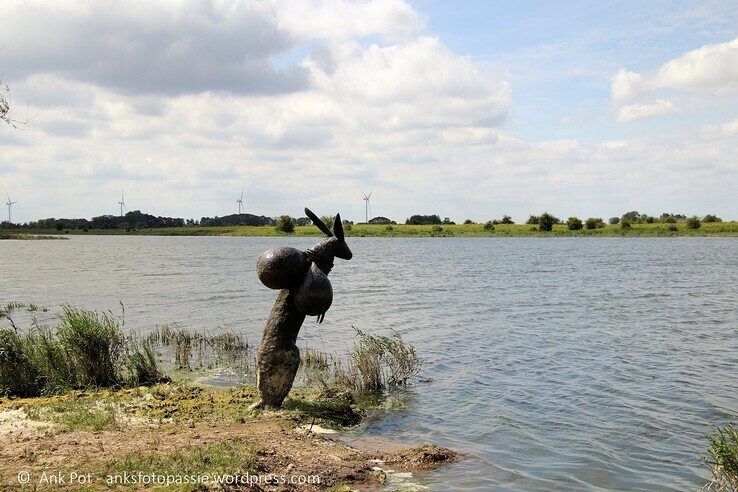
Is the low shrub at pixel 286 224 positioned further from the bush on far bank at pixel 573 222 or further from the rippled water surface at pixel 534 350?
the rippled water surface at pixel 534 350

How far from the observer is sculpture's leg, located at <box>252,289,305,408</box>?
440 inches

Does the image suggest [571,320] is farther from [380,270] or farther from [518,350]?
[380,270]

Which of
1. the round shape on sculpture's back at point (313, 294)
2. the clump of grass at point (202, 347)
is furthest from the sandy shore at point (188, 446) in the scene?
the clump of grass at point (202, 347)

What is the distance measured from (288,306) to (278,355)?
2.80ft

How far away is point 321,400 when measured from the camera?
12.3 meters

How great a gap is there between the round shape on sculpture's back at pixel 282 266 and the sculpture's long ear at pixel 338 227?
2.23ft

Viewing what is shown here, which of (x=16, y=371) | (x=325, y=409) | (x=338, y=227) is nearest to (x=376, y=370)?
(x=325, y=409)

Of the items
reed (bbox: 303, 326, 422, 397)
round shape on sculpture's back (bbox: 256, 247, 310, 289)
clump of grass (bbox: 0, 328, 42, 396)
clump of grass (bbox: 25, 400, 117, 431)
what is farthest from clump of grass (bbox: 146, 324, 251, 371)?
round shape on sculpture's back (bbox: 256, 247, 310, 289)

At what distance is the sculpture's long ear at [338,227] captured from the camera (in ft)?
35.9

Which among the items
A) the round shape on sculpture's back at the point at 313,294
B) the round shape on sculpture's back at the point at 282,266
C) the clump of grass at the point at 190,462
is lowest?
the clump of grass at the point at 190,462

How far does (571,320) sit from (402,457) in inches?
742

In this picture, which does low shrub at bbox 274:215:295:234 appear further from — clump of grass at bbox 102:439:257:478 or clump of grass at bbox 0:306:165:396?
clump of grass at bbox 102:439:257:478

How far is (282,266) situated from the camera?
10.7 m

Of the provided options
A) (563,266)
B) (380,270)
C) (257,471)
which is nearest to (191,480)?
(257,471)
